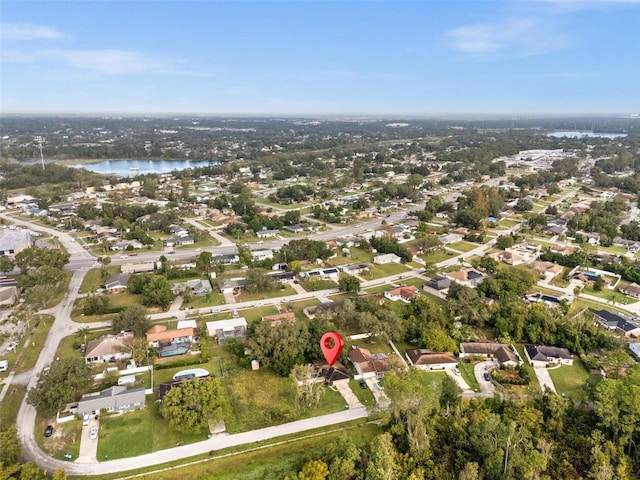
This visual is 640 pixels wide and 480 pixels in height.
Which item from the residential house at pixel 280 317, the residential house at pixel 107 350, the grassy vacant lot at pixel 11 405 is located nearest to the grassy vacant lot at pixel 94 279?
the residential house at pixel 107 350

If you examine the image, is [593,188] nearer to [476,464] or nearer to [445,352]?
[445,352]

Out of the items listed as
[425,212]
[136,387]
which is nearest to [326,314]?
[136,387]

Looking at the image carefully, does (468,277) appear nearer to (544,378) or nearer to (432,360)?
(544,378)

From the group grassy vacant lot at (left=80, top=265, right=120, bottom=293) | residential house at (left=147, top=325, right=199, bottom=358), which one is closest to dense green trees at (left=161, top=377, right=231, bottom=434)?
residential house at (left=147, top=325, right=199, bottom=358)

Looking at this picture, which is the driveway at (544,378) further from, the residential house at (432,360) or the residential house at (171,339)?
the residential house at (171,339)

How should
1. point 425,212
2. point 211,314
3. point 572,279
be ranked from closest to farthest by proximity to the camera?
point 211,314 < point 572,279 < point 425,212

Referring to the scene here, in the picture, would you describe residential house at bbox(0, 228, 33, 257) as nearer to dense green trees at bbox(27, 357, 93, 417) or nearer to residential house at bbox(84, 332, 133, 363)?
residential house at bbox(84, 332, 133, 363)
